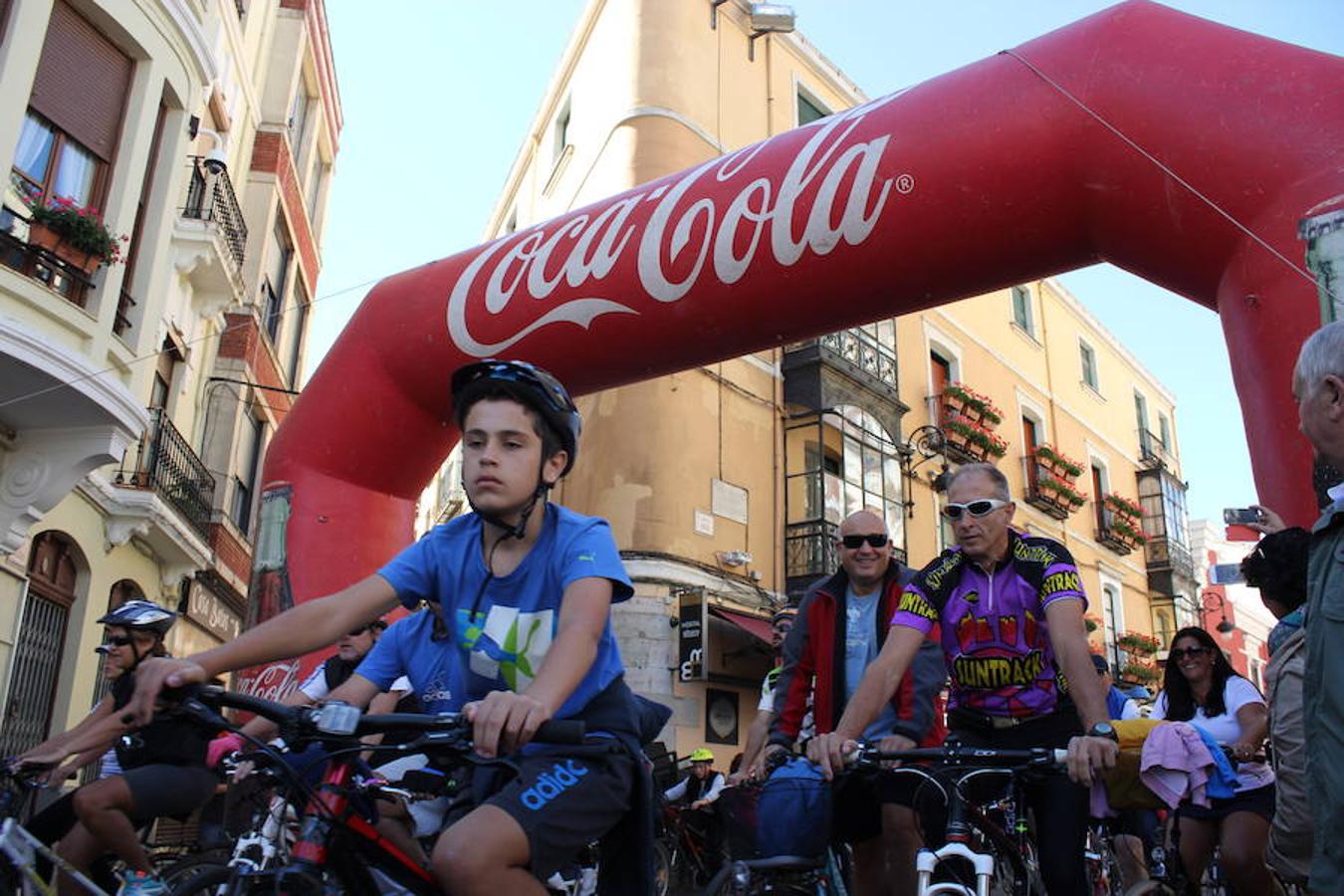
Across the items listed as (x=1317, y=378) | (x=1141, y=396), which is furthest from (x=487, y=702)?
(x=1141, y=396)

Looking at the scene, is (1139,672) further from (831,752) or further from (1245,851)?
(831,752)

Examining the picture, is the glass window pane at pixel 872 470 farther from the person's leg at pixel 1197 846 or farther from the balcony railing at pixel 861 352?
the person's leg at pixel 1197 846

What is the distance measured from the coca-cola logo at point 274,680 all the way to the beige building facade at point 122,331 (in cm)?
298

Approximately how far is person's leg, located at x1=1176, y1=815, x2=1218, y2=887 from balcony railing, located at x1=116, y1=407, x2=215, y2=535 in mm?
11411

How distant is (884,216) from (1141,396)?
1169 inches

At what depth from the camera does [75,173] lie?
9992mm

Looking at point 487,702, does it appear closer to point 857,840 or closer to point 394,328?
point 857,840

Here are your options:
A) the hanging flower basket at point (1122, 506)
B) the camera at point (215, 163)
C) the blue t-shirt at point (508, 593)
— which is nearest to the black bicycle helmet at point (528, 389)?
the blue t-shirt at point (508, 593)

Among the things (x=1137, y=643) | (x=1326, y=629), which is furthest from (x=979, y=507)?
(x=1137, y=643)

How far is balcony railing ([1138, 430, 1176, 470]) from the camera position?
30844mm

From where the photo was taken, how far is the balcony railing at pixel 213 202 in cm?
1412

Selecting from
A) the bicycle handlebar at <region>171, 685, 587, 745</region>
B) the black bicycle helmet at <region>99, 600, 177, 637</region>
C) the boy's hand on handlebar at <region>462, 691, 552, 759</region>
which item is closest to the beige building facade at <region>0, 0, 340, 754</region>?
the black bicycle helmet at <region>99, 600, 177, 637</region>

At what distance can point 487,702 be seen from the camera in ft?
6.61

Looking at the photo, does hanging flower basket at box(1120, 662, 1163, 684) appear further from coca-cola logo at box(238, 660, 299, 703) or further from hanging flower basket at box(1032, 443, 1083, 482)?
coca-cola logo at box(238, 660, 299, 703)
